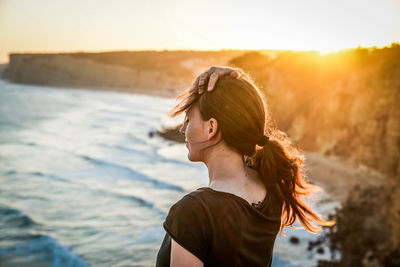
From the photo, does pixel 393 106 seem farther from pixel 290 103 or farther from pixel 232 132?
pixel 232 132

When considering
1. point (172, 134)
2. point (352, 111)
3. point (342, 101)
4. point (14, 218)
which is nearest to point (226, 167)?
point (14, 218)

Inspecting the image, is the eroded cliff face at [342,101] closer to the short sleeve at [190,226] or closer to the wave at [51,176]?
the wave at [51,176]

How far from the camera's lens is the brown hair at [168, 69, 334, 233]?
1.36 m

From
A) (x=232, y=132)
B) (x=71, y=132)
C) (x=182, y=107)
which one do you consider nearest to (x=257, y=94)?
(x=232, y=132)

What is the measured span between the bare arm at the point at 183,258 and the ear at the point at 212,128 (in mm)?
439

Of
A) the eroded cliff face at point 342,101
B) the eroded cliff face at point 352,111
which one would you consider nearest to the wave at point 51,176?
the eroded cliff face at point 342,101

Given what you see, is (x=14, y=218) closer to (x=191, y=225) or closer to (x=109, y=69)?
(x=191, y=225)

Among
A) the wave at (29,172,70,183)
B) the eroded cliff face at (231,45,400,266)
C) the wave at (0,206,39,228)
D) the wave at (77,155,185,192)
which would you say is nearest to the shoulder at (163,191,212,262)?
the eroded cliff face at (231,45,400,266)

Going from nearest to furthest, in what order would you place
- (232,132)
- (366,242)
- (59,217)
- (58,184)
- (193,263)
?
(193,263), (232,132), (366,242), (59,217), (58,184)

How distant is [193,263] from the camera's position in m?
1.18

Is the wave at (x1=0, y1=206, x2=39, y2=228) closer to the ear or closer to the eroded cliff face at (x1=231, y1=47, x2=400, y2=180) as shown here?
the eroded cliff face at (x1=231, y1=47, x2=400, y2=180)

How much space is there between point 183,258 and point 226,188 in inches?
12.3

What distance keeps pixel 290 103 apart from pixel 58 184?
1210 cm

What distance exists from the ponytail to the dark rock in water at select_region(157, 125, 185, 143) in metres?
23.0
